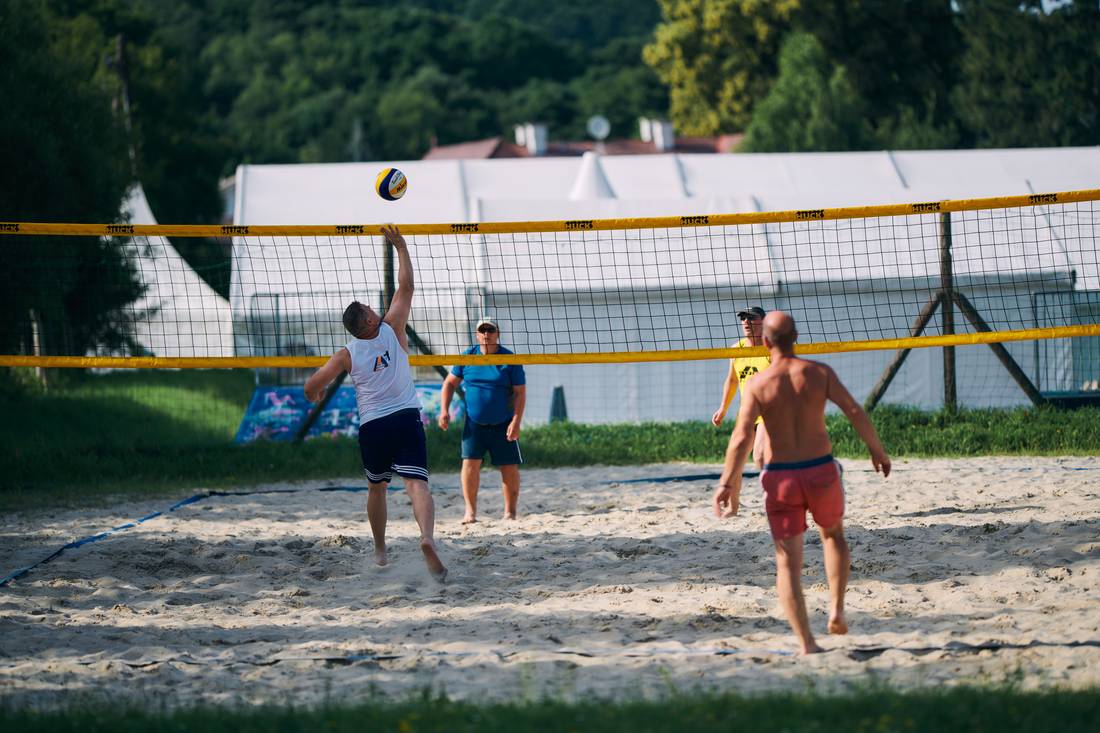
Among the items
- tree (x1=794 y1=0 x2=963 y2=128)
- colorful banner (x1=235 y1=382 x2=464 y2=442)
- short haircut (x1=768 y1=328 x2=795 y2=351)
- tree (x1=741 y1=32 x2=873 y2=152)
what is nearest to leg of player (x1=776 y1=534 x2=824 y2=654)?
short haircut (x1=768 y1=328 x2=795 y2=351)

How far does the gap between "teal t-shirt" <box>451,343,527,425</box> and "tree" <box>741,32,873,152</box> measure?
2923 cm

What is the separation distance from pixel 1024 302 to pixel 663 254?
158 inches

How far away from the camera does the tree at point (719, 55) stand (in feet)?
140

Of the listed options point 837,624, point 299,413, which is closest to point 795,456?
point 837,624

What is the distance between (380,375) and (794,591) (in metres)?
2.82

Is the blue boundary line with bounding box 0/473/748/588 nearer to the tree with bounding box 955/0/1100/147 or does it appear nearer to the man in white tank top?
the man in white tank top

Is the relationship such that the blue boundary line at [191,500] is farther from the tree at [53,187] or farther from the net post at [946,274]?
the tree at [53,187]

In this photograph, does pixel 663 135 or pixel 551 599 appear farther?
pixel 663 135

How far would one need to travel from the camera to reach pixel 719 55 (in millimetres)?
45188

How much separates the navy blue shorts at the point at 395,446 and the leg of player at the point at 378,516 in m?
0.18

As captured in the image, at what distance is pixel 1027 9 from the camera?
122 ft

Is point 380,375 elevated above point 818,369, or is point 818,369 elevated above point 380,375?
point 380,375

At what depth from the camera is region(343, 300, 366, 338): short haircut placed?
6809mm

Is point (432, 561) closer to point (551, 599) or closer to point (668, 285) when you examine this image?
point (551, 599)
